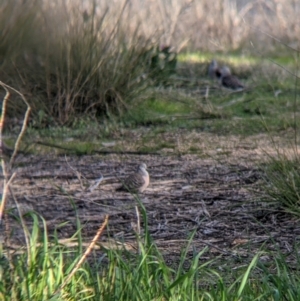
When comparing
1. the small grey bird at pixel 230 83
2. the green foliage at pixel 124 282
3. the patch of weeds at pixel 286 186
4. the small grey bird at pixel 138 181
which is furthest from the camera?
the small grey bird at pixel 230 83

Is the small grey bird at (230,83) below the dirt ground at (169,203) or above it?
below

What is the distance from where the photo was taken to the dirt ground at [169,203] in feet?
14.1

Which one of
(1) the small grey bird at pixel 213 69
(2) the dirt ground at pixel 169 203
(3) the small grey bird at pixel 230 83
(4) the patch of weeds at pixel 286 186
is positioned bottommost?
(1) the small grey bird at pixel 213 69

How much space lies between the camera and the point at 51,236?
14.5 ft

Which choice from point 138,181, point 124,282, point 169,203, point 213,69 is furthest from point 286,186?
point 213,69

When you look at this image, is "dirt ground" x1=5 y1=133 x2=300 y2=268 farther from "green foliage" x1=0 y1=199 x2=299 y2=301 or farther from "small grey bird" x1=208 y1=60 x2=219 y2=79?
"small grey bird" x1=208 y1=60 x2=219 y2=79

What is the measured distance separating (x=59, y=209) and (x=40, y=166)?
1.23m

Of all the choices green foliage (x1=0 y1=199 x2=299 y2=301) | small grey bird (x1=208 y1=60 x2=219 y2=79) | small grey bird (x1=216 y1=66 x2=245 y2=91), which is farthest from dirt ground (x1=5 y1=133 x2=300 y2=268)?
small grey bird (x1=208 y1=60 x2=219 y2=79)

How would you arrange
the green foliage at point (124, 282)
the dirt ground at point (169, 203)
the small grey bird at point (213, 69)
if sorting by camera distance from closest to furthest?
the green foliage at point (124, 282) < the dirt ground at point (169, 203) < the small grey bird at point (213, 69)

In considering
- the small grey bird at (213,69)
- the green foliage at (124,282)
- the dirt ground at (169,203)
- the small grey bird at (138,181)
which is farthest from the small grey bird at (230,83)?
the green foliage at (124,282)

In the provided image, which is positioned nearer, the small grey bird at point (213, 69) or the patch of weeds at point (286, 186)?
the patch of weeds at point (286, 186)

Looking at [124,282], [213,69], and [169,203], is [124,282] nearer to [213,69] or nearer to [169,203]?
[169,203]

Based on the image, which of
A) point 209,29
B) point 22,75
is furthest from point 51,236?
point 209,29

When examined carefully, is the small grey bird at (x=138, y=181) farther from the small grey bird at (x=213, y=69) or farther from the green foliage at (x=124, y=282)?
the small grey bird at (x=213, y=69)
